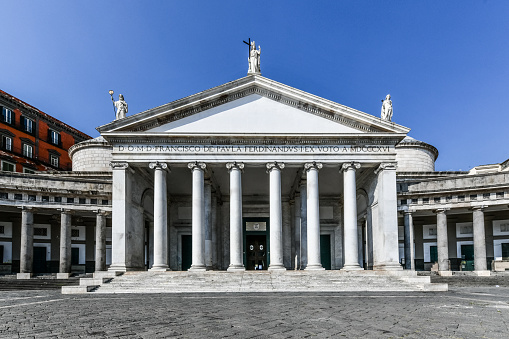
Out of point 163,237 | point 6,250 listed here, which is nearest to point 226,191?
point 163,237

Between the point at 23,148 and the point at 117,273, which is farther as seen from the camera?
the point at 23,148

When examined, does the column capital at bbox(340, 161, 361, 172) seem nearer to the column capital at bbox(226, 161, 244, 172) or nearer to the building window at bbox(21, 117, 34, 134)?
the column capital at bbox(226, 161, 244, 172)

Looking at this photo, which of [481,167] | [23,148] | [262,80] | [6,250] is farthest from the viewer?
[23,148]

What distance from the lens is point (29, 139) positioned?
61938 millimetres

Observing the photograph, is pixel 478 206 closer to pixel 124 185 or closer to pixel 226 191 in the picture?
pixel 226 191

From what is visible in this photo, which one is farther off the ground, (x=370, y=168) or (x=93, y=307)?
(x=370, y=168)

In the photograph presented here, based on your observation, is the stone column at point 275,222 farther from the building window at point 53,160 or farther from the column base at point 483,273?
the building window at point 53,160

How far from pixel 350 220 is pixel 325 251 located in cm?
1059

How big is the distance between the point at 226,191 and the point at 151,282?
15.6 m

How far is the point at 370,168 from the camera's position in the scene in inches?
1372

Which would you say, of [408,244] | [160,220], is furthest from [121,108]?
[408,244]

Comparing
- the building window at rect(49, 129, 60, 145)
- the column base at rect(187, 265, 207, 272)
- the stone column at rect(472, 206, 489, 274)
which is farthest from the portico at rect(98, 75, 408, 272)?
the building window at rect(49, 129, 60, 145)

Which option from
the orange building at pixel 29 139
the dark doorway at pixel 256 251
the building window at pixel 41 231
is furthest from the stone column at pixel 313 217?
the orange building at pixel 29 139

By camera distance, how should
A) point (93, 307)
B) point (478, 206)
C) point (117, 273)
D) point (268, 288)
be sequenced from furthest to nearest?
1. point (478, 206)
2. point (117, 273)
3. point (268, 288)
4. point (93, 307)
